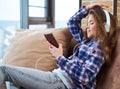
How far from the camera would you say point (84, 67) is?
73.0 inches

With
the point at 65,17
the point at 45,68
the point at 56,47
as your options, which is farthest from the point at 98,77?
the point at 65,17

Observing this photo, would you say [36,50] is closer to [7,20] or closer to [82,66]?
[82,66]

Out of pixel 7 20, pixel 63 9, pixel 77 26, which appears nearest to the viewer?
pixel 77 26

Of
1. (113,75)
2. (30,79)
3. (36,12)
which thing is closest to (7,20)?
(36,12)

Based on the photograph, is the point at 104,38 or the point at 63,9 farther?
the point at 63,9

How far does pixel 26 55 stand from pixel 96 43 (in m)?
0.70

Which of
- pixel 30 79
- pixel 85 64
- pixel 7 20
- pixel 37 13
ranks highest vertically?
pixel 37 13

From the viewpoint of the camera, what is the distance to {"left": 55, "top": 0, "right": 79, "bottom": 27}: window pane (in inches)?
160

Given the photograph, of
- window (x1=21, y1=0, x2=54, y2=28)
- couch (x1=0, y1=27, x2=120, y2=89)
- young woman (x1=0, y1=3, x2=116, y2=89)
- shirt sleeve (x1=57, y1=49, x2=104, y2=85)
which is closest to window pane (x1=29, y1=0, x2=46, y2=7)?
window (x1=21, y1=0, x2=54, y2=28)

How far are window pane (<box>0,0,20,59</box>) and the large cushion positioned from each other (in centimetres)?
168

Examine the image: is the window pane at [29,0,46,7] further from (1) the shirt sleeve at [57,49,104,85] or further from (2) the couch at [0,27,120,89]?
(1) the shirt sleeve at [57,49,104,85]

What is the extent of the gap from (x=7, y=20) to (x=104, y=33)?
1.70 m

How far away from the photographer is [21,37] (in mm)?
2490

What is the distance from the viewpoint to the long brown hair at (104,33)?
184 cm
